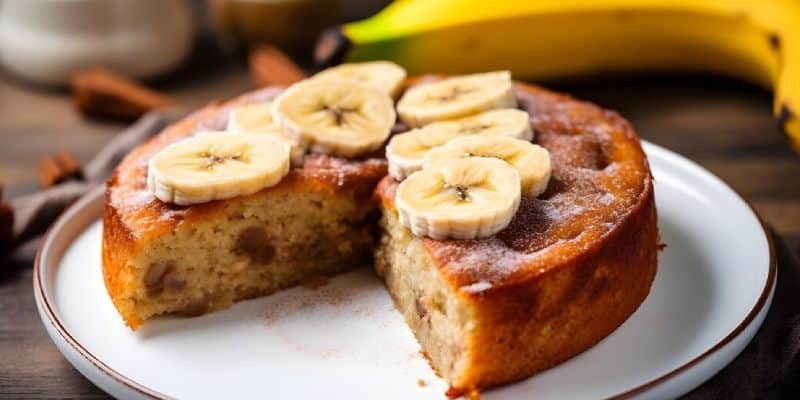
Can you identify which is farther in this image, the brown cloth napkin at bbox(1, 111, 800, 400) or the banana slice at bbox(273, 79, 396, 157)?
the banana slice at bbox(273, 79, 396, 157)

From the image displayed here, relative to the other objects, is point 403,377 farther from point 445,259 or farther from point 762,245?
point 762,245

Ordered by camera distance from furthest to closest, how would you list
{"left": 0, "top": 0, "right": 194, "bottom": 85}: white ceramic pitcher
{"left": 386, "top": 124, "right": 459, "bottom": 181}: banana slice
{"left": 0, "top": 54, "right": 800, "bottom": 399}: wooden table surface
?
{"left": 0, "top": 0, "right": 194, "bottom": 85}: white ceramic pitcher, {"left": 0, "top": 54, "right": 800, "bottom": 399}: wooden table surface, {"left": 386, "top": 124, "right": 459, "bottom": 181}: banana slice

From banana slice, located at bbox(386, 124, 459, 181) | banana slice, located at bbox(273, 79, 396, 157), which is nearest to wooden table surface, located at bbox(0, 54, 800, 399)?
banana slice, located at bbox(273, 79, 396, 157)

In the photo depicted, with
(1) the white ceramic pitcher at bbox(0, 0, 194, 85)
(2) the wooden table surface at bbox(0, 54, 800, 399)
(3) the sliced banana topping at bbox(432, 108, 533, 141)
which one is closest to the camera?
(3) the sliced banana topping at bbox(432, 108, 533, 141)

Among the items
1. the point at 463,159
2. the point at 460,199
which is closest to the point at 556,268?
the point at 460,199

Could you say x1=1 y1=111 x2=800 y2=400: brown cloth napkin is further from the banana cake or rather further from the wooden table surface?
the banana cake

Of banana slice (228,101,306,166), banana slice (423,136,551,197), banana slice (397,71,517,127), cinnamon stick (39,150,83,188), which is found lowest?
cinnamon stick (39,150,83,188)

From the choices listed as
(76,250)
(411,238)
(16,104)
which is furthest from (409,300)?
(16,104)
